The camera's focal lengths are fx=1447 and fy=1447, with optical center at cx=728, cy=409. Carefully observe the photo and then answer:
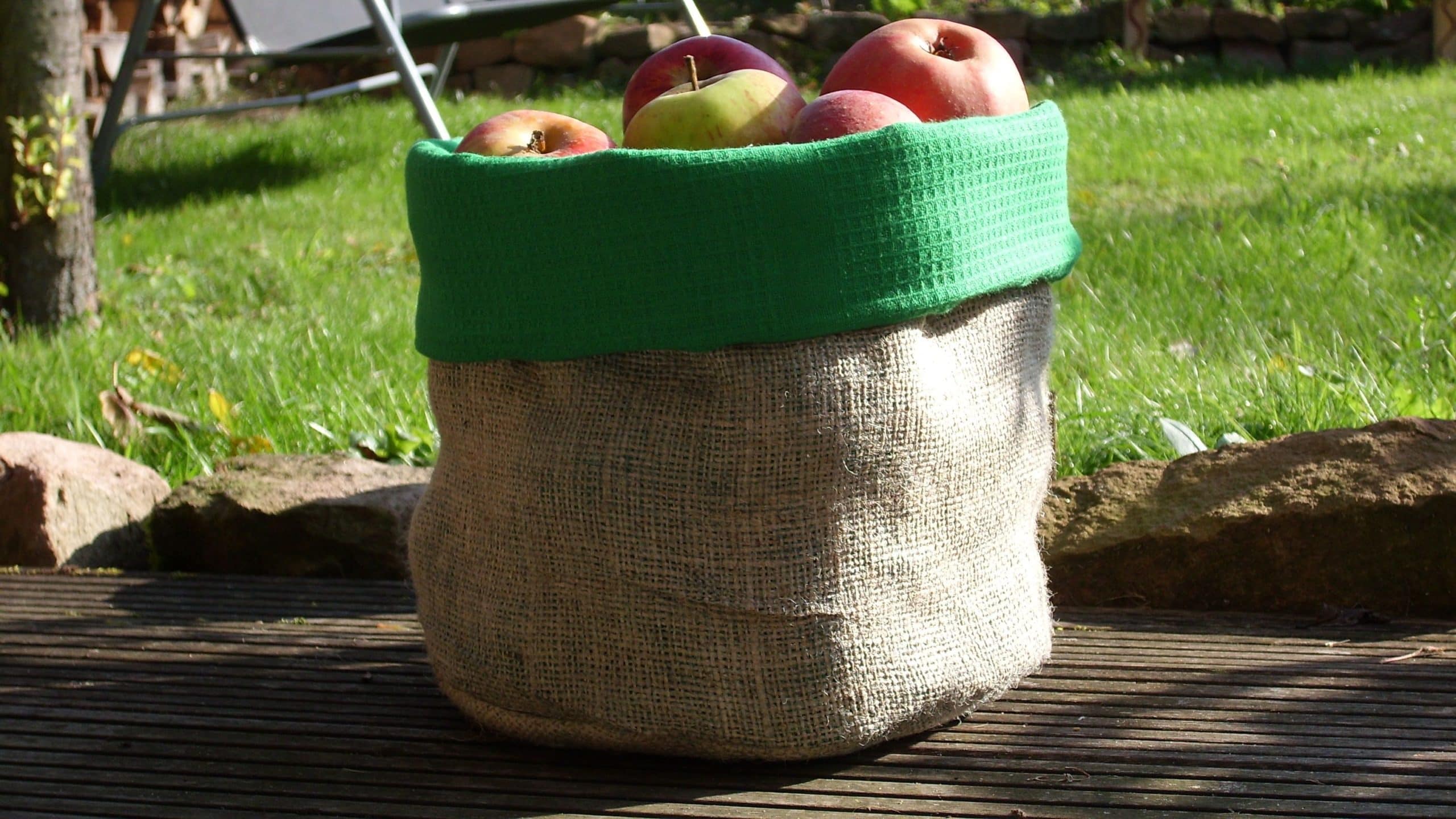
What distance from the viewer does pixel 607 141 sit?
6.14 feet

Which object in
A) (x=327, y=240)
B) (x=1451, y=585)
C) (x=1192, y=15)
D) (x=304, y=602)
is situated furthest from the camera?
(x=1192, y=15)

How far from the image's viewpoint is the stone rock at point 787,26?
26.9 ft

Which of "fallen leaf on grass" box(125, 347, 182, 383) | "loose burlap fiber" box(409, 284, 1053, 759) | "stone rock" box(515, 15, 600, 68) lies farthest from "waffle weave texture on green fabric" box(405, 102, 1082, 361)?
"stone rock" box(515, 15, 600, 68)

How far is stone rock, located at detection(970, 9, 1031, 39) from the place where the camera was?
8.26m

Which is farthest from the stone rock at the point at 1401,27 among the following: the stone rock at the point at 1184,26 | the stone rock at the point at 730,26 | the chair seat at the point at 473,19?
the chair seat at the point at 473,19

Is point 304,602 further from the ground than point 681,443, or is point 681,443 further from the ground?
point 681,443

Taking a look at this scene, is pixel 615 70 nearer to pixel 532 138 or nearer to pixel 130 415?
pixel 130 415

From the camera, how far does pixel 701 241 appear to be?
1634mm

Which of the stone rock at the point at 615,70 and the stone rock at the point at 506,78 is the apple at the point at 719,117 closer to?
the stone rock at the point at 615,70

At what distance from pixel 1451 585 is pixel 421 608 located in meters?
1.53

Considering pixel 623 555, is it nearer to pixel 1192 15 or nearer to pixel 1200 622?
pixel 1200 622

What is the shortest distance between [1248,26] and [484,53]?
14.0 ft

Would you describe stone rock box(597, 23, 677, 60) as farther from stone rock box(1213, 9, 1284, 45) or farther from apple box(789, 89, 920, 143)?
apple box(789, 89, 920, 143)

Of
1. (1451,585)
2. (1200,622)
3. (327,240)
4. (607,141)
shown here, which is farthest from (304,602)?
(327,240)
